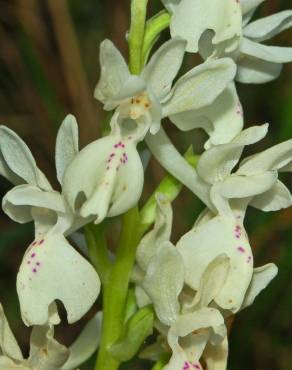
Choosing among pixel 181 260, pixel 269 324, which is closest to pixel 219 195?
pixel 181 260

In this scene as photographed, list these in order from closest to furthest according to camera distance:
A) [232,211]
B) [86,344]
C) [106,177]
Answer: [106,177]
[232,211]
[86,344]

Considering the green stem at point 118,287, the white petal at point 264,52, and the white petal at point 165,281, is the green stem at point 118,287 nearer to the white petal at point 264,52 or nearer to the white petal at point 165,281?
the white petal at point 165,281

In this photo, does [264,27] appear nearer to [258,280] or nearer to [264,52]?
[264,52]

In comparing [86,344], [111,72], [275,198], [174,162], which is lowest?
[86,344]

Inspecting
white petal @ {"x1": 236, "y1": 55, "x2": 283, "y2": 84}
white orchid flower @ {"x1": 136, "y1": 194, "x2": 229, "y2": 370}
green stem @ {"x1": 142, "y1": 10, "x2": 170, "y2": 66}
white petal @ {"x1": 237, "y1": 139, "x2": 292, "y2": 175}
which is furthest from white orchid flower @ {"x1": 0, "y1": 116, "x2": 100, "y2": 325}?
white petal @ {"x1": 236, "y1": 55, "x2": 283, "y2": 84}

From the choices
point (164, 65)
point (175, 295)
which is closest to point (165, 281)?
point (175, 295)

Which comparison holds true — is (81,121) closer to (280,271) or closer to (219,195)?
(280,271)
